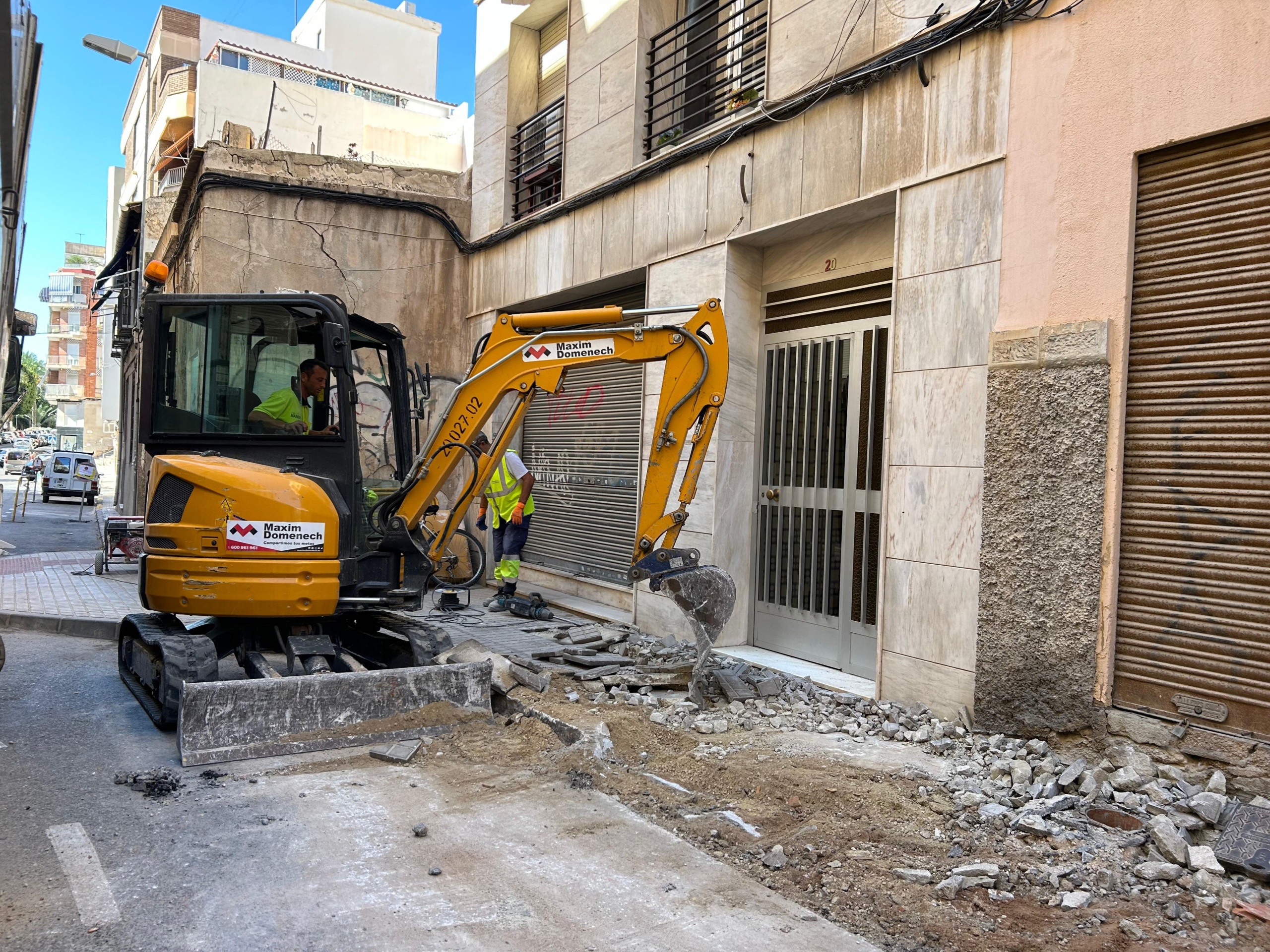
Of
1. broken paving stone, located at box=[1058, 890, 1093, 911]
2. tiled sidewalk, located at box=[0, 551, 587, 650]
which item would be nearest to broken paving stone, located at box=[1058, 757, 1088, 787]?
broken paving stone, located at box=[1058, 890, 1093, 911]

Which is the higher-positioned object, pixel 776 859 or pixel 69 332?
pixel 69 332

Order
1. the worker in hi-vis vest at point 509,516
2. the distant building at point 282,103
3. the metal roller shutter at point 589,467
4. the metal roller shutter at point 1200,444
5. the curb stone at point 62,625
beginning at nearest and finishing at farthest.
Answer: the metal roller shutter at point 1200,444 → the curb stone at point 62,625 → the worker in hi-vis vest at point 509,516 → the metal roller shutter at point 589,467 → the distant building at point 282,103

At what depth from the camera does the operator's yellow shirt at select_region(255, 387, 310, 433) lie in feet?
Result: 18.9

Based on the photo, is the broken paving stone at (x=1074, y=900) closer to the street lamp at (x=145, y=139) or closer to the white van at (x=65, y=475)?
the street lamp at (x=145, y=139)

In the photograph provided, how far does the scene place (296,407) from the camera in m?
5.76

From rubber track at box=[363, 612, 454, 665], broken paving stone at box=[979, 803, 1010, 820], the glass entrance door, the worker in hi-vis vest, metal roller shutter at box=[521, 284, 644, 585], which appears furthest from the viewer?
metal roller shutter at box=[521, 284, 644, 585]

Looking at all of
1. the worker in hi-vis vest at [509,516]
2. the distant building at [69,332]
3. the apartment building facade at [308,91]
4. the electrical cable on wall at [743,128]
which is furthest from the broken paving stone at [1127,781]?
the distant building at [69,332]

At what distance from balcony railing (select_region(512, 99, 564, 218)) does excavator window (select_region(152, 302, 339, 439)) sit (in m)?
5.74

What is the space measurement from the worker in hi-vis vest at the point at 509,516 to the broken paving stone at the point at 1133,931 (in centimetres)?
715

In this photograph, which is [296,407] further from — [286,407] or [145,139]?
[145,139]

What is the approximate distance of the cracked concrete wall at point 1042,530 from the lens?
511 cm

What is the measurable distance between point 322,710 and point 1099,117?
5.46 metres

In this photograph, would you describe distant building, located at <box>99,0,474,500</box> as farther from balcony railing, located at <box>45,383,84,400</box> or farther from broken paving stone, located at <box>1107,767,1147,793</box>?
balcony railing, located at <box>45,383,84,400</box>

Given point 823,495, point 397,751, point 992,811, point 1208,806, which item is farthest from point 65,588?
point 1208,806
